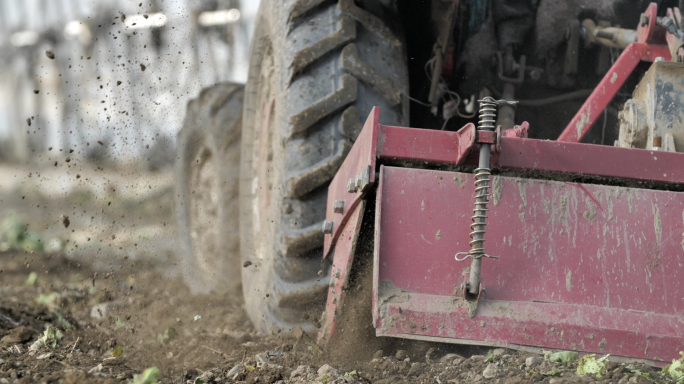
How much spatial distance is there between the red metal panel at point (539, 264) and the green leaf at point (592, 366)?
0.05 metres

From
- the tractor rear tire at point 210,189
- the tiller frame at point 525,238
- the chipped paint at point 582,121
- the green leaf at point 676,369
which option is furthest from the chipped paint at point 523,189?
the tractor rear tire at point 210,189

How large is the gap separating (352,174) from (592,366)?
2.39ft

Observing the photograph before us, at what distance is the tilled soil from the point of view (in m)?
1.59

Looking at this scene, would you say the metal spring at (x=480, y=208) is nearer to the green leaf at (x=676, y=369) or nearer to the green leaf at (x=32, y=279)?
the green leaf at (x=676, y=369)

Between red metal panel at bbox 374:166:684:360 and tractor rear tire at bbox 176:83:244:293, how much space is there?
2.15 m

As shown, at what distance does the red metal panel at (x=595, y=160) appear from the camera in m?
1.70

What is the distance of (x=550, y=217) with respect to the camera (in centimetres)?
171

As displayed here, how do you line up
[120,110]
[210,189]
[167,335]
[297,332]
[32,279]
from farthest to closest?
[32,279] → [210,189] → [120,110] → [167,335] → [297,332]

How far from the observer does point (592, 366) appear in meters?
1.54

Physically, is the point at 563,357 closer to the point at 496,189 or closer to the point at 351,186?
the point at 496,189

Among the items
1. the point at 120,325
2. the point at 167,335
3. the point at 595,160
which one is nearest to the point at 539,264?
the point at 595,160

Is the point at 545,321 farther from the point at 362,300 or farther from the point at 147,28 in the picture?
the point at 147,28

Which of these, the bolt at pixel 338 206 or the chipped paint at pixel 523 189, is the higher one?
the chipped paint at pixel 523 189

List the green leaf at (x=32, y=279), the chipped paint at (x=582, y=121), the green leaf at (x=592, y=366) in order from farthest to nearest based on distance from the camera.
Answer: the green leaf at (x=32, y=279) → the chipped paint at (x=582, y=121) → the green leaf at (x=592, y=366)
